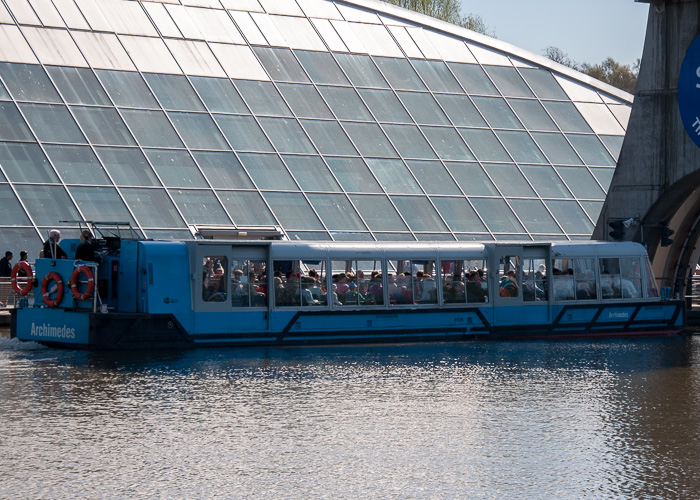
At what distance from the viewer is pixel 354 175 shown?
42.8m

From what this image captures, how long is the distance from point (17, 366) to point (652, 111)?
20.0 metres

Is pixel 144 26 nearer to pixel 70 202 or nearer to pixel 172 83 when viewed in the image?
pixel 172 83

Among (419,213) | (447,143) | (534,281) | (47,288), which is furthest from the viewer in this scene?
(447,143)

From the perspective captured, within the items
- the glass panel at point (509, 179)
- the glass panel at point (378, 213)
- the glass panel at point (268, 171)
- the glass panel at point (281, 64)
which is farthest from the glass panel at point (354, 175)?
the glass panel at point (281, 64)

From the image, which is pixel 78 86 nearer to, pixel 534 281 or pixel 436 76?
pixel 436 76

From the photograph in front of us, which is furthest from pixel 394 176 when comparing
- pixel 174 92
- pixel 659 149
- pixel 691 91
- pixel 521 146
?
pixel 691 91

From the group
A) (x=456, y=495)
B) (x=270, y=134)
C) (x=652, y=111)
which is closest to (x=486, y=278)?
(x=652, y=111)

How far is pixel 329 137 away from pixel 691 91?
15985 millimetres

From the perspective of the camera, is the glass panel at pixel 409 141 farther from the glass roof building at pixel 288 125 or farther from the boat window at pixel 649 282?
the boat window at pixel 649 282

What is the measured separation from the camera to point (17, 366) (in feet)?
68.6

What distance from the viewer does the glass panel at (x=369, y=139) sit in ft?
146

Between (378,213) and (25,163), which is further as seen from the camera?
(378,213)

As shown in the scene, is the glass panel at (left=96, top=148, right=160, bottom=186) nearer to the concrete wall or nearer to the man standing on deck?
the man standing on deck

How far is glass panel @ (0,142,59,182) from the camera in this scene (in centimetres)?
3794
